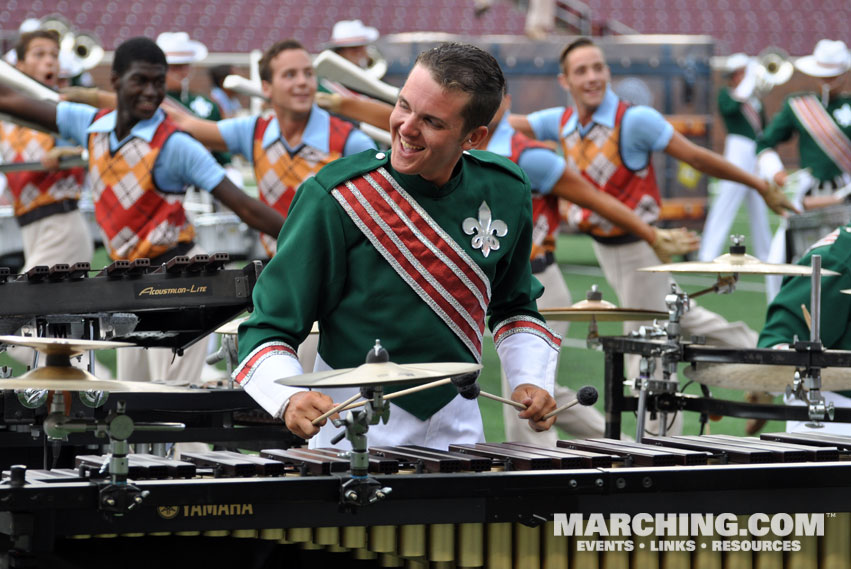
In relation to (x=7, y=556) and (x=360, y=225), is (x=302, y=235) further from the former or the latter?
(x=7, y=556)

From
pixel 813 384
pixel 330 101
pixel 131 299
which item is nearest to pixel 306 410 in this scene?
pixel 131 299

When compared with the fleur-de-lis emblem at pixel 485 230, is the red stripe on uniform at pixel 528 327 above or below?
below

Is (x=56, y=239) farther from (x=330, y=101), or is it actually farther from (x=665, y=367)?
(x=665, y=367)

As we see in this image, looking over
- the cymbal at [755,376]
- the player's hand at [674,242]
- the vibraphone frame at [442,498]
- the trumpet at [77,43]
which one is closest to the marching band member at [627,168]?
the player's hand at [674,242]

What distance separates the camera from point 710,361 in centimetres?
545

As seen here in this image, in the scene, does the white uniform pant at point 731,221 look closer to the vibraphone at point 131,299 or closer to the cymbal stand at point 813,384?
the cymbal stand at point 813,384

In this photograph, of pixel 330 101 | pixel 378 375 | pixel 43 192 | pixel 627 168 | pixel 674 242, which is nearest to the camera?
pixel 378 375

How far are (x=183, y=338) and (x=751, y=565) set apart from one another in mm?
1827

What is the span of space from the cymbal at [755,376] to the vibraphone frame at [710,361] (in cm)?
8

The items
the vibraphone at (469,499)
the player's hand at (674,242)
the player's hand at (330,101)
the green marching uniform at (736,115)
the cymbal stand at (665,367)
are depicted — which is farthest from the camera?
the green marching uniform at (736,115)

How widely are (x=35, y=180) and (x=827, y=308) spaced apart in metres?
4.97

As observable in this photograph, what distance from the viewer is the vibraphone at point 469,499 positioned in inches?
120

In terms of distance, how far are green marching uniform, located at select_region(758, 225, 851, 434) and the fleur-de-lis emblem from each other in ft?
6.77

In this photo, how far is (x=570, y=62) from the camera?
26.5 ft
